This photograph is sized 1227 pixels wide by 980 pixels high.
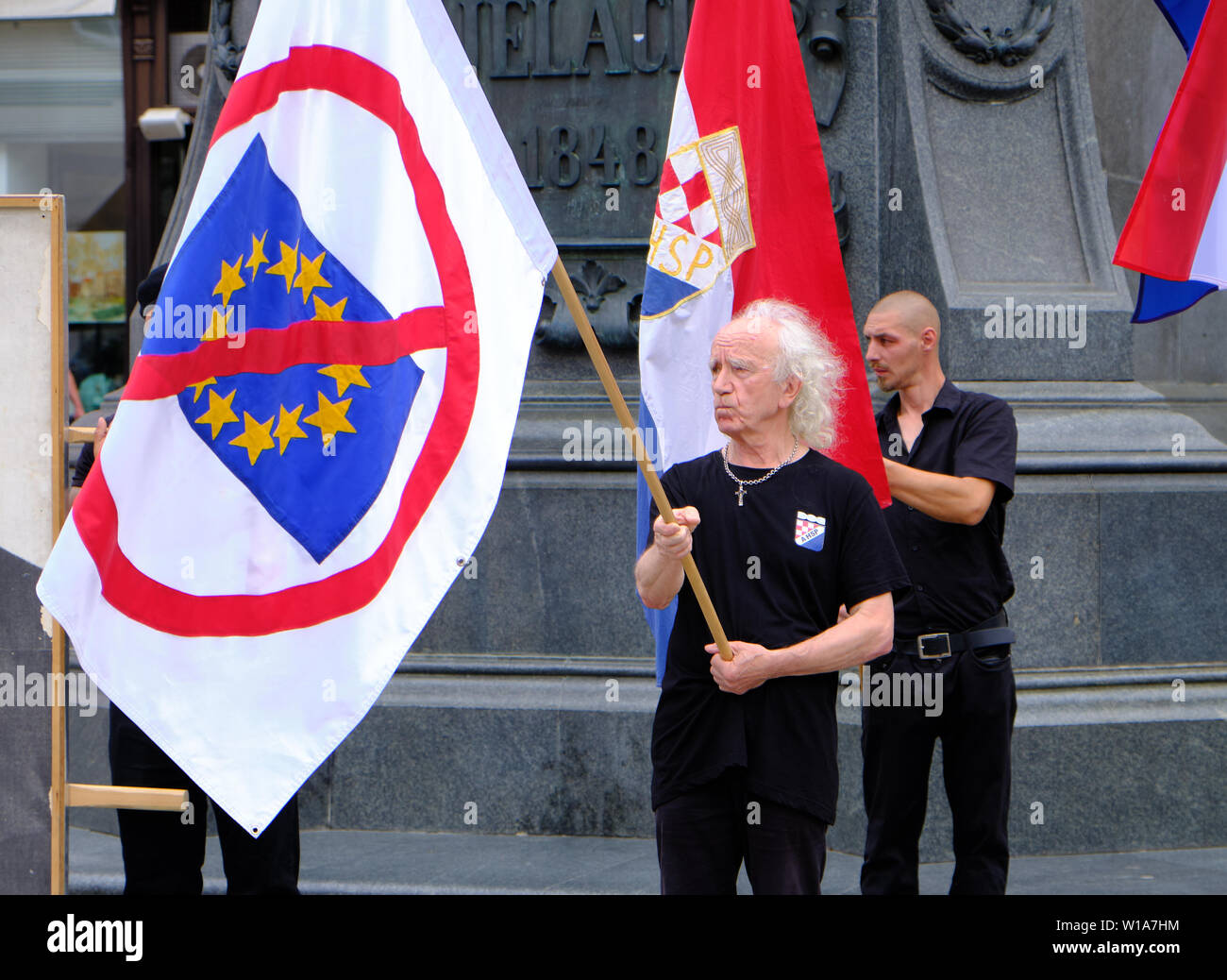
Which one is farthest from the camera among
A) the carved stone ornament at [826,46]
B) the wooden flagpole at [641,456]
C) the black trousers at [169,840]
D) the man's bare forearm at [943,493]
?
the carved stone ornament at [826,46]

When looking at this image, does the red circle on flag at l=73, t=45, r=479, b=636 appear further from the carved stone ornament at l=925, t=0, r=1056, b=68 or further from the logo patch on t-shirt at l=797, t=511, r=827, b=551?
the carved stone ornament at l=925, t=0, r=1056, b=68

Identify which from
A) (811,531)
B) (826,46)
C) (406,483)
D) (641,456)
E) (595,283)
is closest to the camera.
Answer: (641,456)

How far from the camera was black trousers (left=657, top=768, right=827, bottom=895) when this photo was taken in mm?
3740

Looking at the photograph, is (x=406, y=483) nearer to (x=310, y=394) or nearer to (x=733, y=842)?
(x=310, y=394)

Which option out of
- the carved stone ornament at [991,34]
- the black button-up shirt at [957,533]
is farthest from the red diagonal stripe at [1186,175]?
the carved stone ornament at [991,34]

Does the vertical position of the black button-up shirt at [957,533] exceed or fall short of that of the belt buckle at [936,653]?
it exceeds it

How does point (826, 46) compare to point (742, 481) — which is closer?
point (742, 481)

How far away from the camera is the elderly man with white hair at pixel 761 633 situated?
12.3 feet

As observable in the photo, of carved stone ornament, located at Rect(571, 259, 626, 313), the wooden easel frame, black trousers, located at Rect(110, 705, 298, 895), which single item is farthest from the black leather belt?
carved stone ornament, located at Rect(571, 259, 626, 313)

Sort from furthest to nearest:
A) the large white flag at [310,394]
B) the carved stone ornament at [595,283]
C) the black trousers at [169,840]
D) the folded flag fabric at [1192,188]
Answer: the carved stone ornament at [595,283]
the folded flag fabric at [1192,188]
the black trousers at [169,840]
the large white flag at [310,394]

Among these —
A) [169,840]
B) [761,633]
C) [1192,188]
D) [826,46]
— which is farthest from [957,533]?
[826,46]

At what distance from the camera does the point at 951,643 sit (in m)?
4.82

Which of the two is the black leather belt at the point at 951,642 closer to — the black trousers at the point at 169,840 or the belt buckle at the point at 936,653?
the belt buckle at the point at 936,653

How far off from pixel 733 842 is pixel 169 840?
64.1 inches
